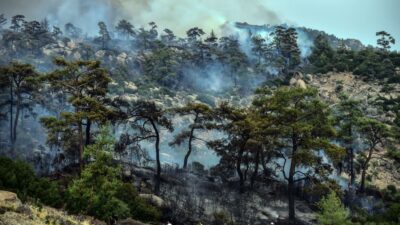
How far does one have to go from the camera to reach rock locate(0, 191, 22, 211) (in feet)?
71.3

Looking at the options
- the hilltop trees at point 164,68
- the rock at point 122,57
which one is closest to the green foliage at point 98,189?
the hilltop trees at point 164,68

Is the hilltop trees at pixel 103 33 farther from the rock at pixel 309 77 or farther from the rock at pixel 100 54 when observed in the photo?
the rock at pixel 309 77

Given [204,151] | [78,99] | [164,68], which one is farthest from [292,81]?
[78,99]

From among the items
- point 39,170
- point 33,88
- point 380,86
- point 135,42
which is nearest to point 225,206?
point 39,170

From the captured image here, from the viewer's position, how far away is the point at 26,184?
2852 centimetres

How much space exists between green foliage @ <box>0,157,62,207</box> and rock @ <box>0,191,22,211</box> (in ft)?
10.4

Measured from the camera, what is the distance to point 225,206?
38469mm

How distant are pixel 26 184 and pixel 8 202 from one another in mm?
6147

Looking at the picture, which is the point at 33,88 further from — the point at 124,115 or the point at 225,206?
the point at 225,206

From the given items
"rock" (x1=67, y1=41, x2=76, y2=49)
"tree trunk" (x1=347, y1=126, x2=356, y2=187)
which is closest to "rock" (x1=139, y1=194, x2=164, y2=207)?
"tree trunk" (x1=347, y1=126, x2=356, y2=187)

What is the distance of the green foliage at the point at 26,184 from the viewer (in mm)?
27609

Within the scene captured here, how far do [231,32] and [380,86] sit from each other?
9159 centimetres

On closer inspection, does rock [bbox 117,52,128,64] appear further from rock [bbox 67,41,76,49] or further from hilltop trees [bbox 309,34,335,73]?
hilltop trees [bbox 309,34,335,73]

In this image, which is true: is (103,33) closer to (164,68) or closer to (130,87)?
(164,68)
